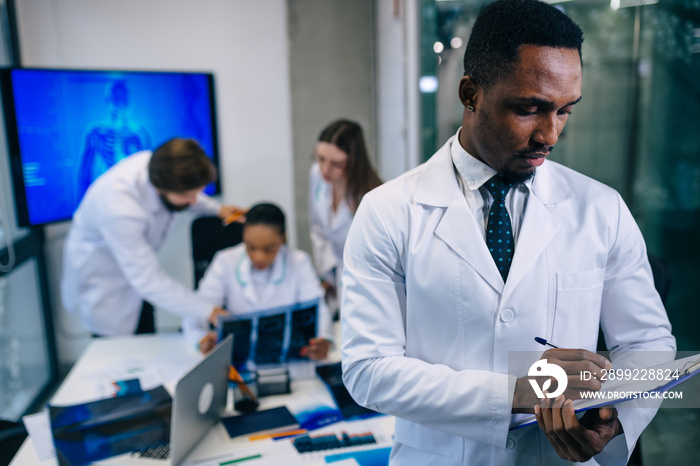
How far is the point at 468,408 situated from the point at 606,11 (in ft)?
5.90

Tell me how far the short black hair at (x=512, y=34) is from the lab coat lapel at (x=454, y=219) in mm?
193

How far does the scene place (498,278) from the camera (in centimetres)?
98

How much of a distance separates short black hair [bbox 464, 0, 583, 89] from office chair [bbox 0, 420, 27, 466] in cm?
Answer: 161

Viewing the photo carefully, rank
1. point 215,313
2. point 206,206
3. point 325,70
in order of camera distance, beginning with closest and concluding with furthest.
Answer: point 215,313, point 206,206, point 325,70

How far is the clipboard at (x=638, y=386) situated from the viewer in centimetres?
79

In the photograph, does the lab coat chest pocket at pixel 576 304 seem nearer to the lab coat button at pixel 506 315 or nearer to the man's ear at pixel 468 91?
the lab coat button at pixel 506 315

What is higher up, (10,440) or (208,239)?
(208,239)

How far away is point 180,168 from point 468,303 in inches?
64.0

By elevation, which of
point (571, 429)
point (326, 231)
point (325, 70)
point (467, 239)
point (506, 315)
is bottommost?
point (326, 231)

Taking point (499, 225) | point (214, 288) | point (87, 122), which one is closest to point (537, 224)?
point (499, 225)

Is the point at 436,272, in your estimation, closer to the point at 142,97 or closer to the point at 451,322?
the point at 451,322

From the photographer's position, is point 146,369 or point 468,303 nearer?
point 468,303

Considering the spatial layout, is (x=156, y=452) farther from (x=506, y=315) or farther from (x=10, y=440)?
(x=506, y=315)

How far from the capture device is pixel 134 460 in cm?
136
